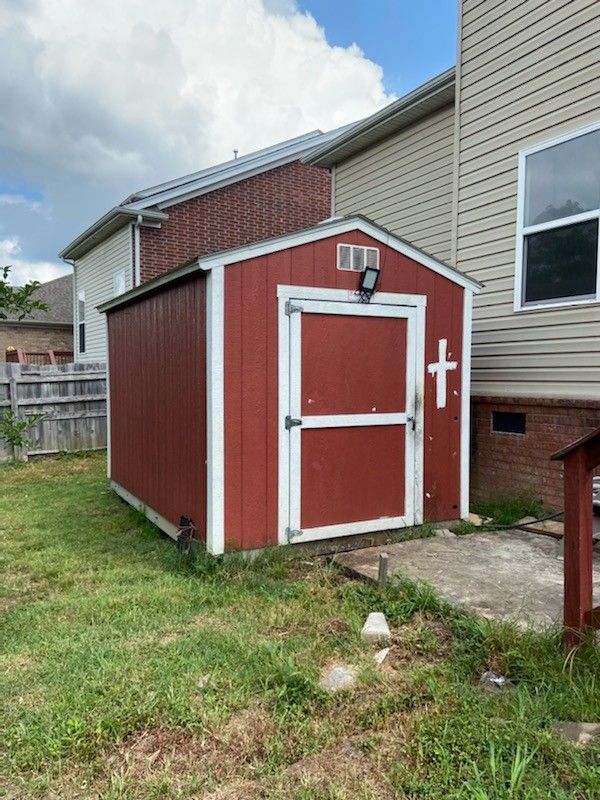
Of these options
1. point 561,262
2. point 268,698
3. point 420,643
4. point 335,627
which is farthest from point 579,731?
point 561,262

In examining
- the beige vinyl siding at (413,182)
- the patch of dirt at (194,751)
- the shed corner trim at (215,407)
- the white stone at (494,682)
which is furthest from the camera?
the beige vinyl siding at (413,182)

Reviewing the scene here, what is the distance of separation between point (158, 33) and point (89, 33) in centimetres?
154

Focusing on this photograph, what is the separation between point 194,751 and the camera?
2229 millimetres

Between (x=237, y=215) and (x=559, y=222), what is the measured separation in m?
8.97

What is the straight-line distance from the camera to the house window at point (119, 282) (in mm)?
12555

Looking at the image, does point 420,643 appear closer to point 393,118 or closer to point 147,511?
point 147,511

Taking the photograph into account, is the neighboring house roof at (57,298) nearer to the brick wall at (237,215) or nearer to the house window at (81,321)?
the house window at (81,321)

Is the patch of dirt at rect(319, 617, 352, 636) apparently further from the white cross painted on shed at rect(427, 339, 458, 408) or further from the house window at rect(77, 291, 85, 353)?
the house window at rect(77, 291, 85, 353)

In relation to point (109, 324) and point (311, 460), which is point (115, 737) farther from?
point (109, 324)

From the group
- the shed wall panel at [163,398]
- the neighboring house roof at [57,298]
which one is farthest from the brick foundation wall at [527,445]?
the neighboring house roof at [57,298]

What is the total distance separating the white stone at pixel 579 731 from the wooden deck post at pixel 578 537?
1.64 ft

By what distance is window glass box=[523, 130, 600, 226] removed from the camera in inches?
202

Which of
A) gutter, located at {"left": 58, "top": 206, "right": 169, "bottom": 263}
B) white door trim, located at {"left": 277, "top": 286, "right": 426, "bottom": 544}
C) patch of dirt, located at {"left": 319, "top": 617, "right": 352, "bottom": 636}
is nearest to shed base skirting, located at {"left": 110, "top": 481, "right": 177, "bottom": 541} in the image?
white door trim, located at {"left": 277, "top": 286, "right": 426, "bottom": 544}

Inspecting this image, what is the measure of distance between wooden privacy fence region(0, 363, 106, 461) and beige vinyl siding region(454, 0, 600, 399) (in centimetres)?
700
